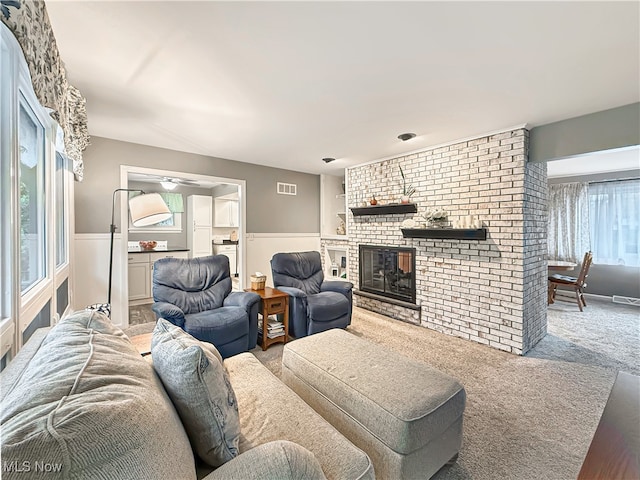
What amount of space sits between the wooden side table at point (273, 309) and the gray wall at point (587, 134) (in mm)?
3061

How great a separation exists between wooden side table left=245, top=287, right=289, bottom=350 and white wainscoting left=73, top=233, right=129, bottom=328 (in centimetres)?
189

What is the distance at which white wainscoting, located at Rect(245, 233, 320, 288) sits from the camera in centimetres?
486

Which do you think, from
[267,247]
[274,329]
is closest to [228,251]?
[267,247]

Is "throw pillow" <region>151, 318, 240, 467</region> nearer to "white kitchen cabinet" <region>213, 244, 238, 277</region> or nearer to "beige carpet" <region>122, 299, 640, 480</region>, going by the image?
"beige carpet" <region>122, 299, 640, 480</region>

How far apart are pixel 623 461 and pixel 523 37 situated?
6.55 feet

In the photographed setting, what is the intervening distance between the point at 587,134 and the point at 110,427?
12.9 ft

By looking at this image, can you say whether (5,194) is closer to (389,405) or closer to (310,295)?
(389,405)

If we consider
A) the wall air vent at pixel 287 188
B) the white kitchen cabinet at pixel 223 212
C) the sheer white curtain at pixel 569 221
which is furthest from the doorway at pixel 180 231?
the sheer white curtain at pixel 569 221

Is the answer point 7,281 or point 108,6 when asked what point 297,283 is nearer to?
point 7,281

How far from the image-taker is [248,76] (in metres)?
2.09

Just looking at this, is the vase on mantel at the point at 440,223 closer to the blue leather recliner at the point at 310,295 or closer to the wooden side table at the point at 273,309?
the blue leather recliner at the point at 310,295

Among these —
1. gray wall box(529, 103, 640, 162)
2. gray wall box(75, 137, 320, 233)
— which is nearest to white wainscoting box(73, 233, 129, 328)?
gray wall box(75, 137, 320, 233)

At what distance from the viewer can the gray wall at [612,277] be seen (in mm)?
4836

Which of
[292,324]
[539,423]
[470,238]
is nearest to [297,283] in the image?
[292,324]
